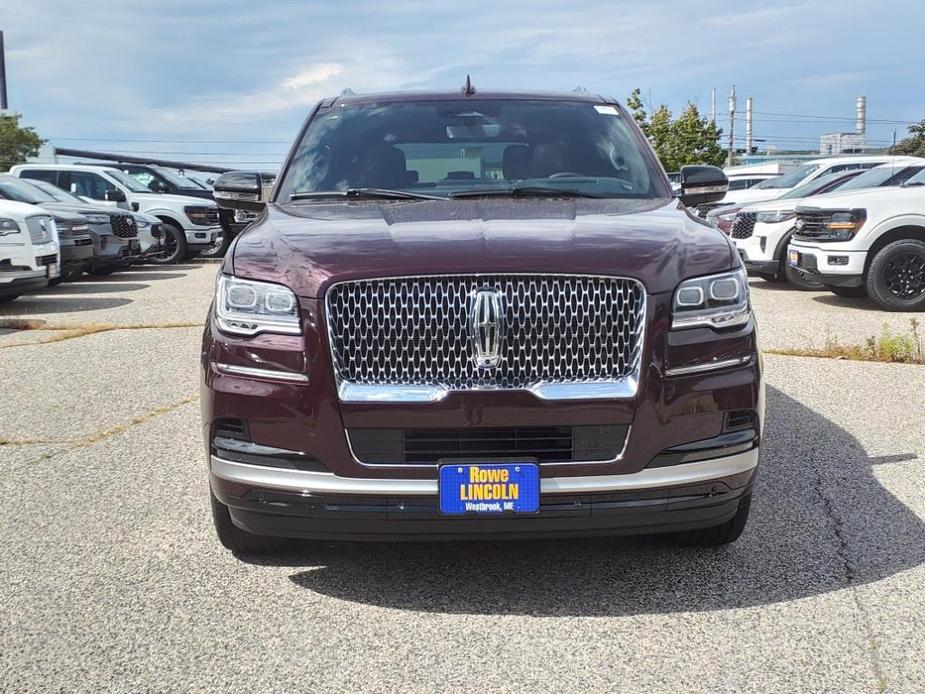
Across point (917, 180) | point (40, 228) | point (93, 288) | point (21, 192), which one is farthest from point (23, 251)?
point (917, 180)

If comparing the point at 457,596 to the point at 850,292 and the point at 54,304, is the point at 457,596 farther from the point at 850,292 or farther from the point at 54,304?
the point at 54,304

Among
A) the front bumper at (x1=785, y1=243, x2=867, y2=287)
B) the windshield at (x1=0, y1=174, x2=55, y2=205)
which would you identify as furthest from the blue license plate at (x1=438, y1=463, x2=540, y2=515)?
the windshield at (x1=0, y1=174, x2=55, y2=205)

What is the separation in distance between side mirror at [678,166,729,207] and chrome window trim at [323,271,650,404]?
1.93m

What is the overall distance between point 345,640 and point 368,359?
90 cm

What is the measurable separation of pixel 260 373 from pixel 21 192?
13168 millimetres

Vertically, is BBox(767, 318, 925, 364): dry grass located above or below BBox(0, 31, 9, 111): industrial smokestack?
below

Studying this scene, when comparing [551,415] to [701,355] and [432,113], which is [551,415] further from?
[432,113]

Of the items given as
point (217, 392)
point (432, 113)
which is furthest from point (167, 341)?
point (217, 392)

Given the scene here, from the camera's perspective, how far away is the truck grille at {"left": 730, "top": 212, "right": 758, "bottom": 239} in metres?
13.7

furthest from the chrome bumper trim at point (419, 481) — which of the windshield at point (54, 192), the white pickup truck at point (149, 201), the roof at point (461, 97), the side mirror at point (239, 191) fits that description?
the white pickup truck at point (149, 201)

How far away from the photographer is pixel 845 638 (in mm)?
3207

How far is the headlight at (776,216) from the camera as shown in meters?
13.1

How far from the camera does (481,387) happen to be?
327 cm

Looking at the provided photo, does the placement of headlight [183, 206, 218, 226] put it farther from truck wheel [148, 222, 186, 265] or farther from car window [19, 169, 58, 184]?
car window [19, 169, 58, 184]
